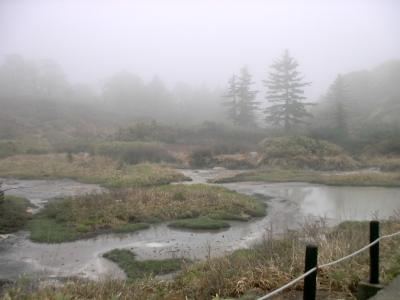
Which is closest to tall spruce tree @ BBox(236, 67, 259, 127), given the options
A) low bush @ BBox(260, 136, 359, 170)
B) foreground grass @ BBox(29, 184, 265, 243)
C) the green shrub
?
low bush @ BBox(260, 136, 359, 170)

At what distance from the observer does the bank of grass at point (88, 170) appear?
24.3 metres

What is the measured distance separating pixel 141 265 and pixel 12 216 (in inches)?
267

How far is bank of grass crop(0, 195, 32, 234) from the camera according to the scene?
1407cm

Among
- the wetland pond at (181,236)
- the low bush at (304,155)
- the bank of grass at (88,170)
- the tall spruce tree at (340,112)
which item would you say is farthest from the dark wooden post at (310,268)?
the tall spruce tree at (340,112)

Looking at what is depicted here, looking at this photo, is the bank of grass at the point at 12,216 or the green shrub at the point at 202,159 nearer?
the bank of grass at the point at 12,216

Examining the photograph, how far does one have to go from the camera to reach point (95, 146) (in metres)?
36.3

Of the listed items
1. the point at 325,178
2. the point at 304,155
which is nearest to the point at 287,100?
the point at 304,155

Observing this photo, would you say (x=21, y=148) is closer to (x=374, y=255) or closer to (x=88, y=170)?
(x=88, y=170)

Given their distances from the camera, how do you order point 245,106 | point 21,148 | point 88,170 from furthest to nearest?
point 245,106 → point 21,148 → point 88,170

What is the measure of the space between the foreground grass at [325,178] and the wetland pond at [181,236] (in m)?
1.28

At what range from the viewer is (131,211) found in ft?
51.4

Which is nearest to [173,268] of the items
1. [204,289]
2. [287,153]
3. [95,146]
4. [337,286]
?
[204,289]

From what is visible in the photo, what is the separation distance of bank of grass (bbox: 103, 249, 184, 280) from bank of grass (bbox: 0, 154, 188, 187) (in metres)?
11.5

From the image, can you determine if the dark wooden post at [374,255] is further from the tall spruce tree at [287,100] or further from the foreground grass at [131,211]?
the tall spruce tree at [287,100]
